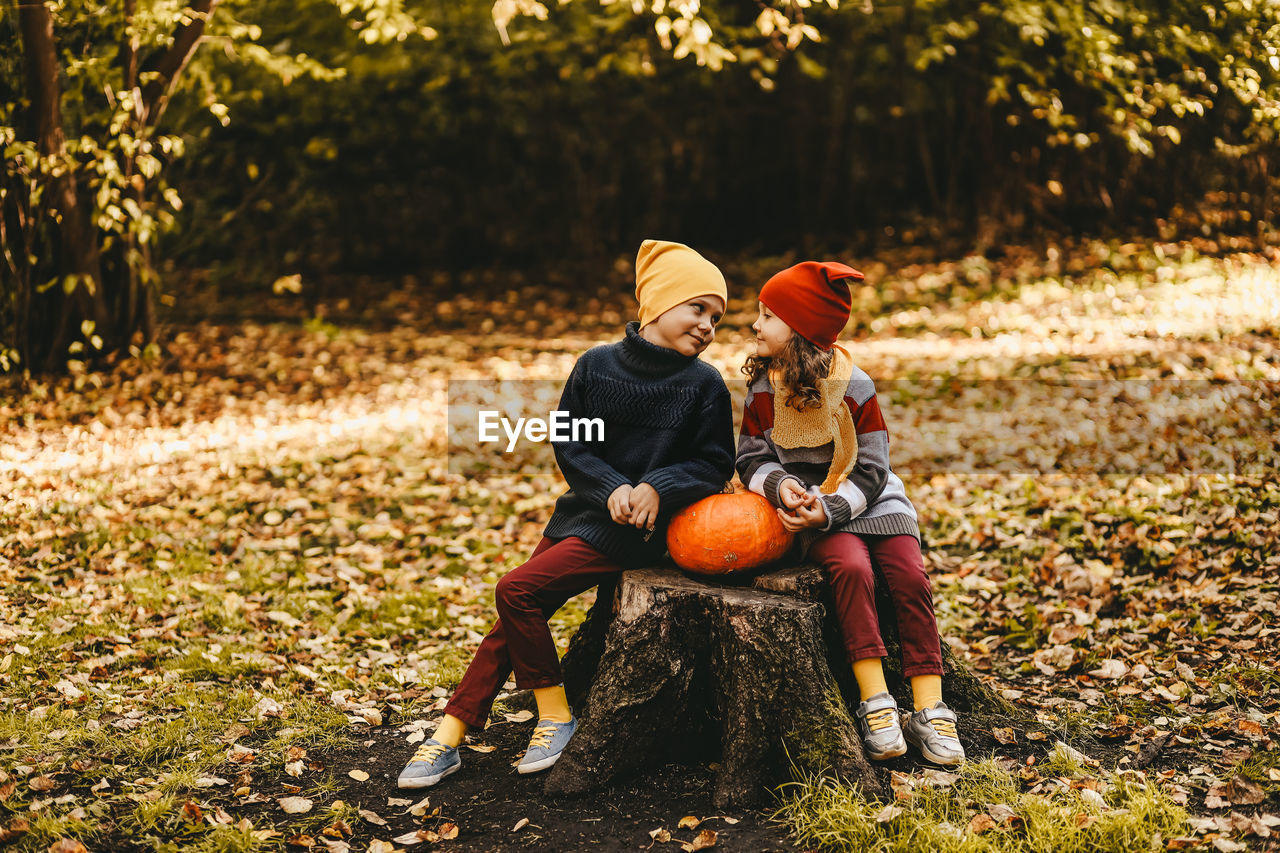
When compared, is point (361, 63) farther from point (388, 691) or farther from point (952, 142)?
point (388, 691)

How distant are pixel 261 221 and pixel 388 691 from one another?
11122mm

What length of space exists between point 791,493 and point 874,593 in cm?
53

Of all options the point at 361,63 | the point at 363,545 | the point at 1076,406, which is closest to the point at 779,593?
the point at 363,545

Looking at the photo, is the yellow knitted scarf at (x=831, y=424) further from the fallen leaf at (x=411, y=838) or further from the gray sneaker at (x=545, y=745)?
the fallen leaf at (x=411, y=838)

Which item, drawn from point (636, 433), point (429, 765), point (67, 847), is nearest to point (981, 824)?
point (636, 433)

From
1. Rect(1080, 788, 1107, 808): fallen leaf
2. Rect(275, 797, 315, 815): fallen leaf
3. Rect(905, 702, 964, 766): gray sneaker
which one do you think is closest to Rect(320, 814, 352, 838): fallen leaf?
Rect(275, 797, 315, 815): fallen leaf

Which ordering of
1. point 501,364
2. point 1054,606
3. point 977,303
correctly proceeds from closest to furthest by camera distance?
1. point 1054,606
2. point 501,364
3. point 977,303

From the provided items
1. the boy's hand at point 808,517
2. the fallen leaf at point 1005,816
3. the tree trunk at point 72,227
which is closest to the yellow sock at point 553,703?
the boy's hand at point 808,517

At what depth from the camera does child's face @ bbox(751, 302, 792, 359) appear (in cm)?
370

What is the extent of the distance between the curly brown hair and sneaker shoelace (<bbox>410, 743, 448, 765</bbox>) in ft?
5.98

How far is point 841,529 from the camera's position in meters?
3.66

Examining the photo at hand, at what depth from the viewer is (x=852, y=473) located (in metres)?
3.67

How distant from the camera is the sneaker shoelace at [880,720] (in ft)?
11.4

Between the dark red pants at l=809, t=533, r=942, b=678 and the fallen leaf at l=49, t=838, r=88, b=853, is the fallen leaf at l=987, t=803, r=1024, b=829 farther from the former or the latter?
the fallen leaf at l=49, t=838, r=88, b=853
